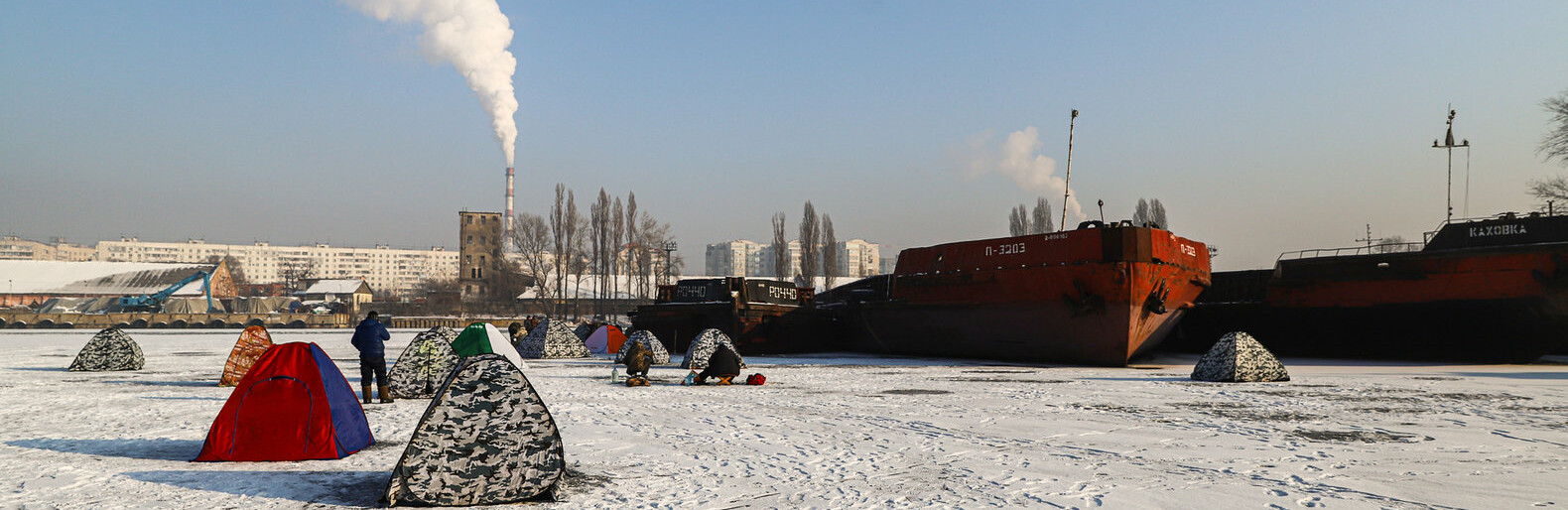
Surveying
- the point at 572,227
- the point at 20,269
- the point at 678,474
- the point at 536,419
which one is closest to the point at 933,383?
the point at 678,474

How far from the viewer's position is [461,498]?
22.3ft

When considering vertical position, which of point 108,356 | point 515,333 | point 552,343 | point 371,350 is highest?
point 371,350

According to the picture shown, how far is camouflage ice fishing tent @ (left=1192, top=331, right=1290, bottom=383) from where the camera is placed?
706 inches

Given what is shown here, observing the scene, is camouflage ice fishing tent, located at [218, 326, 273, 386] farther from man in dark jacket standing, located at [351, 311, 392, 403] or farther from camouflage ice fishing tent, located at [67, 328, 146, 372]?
camouflage ice fishing tent, located at [67, 328, 146, 372]

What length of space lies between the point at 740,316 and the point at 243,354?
1741cm

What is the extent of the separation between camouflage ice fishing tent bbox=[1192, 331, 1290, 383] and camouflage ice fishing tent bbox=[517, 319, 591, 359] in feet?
65.3

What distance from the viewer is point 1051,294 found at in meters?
25.9

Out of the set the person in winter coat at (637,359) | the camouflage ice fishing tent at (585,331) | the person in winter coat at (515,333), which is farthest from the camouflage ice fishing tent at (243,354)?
the camouflage ice fishing tent at (585,331)

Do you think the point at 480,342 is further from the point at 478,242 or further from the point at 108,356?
the point at 478,242

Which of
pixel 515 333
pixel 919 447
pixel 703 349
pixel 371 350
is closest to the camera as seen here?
pixel 919 447

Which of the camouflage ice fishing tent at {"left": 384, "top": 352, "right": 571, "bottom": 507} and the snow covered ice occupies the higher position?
the camouflage ice fishing tent at {"left": 384, "top": 352, "right": 571, "bottom": 507}

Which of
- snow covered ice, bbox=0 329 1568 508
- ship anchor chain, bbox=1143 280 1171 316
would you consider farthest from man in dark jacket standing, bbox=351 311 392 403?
ship anchor chain, bbox=1143 280 1171 316

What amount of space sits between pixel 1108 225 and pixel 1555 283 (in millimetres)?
12455

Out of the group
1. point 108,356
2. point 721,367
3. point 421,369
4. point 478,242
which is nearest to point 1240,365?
point 721,367
